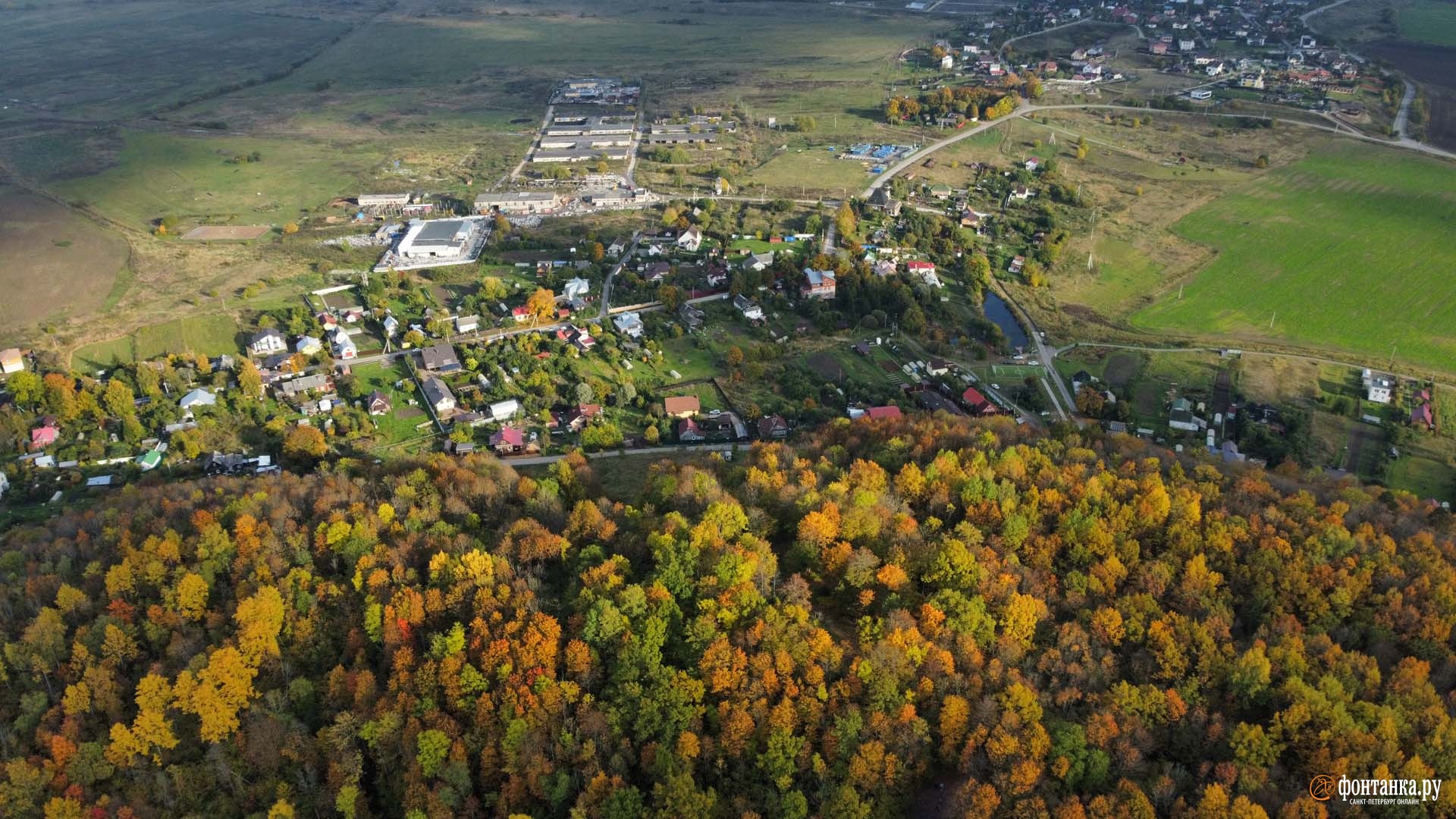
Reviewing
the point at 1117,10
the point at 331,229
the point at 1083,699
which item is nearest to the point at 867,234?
the point at 331,229

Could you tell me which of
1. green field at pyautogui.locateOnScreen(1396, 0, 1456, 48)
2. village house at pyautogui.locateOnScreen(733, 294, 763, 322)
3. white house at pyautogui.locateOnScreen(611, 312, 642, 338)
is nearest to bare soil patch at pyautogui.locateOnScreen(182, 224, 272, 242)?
white house at pyautogui.locateOnScreen(611, 312, 642, 338)

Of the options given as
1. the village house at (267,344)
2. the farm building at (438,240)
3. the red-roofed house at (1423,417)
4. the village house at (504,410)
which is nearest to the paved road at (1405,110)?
the red-roofed house at (1423,417)

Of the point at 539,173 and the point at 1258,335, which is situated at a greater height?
the point at 539,173

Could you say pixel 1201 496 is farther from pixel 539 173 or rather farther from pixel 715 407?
pixel 539 173

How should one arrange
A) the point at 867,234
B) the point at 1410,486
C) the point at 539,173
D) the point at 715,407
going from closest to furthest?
1. the point at 1410,486
2. the point at 715,407
3. the point at 867,234
4. the point at 539,173

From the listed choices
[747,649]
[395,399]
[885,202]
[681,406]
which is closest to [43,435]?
[395,399]

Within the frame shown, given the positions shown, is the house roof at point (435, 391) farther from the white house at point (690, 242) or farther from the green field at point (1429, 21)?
the green field at point (1429, 21)

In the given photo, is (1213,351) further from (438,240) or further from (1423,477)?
(438,240)

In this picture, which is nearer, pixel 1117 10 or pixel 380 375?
pixel 380 375
